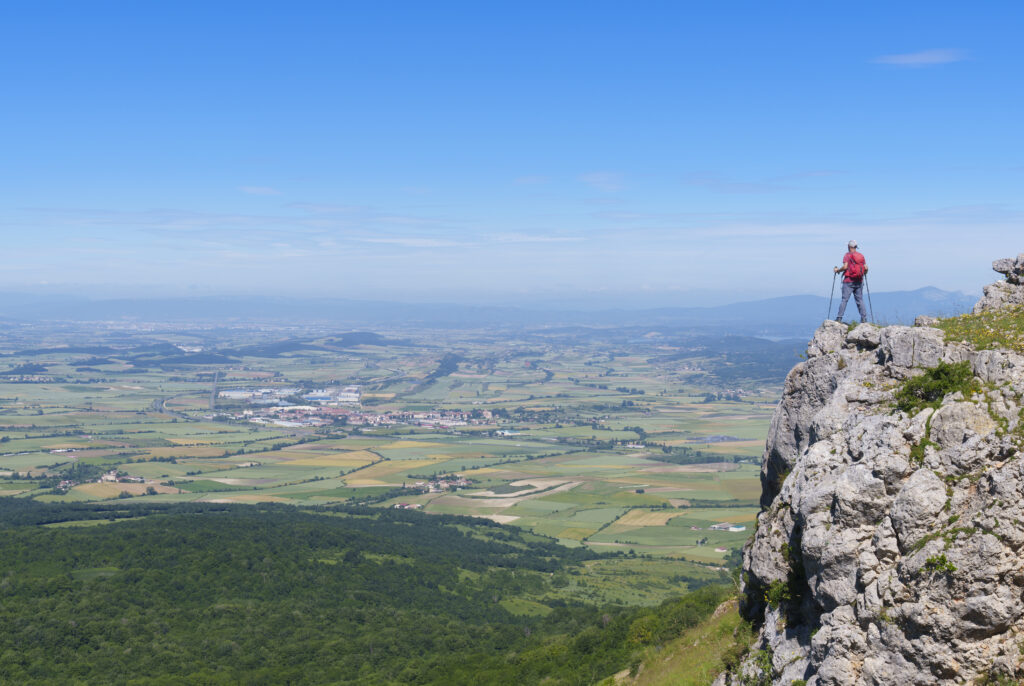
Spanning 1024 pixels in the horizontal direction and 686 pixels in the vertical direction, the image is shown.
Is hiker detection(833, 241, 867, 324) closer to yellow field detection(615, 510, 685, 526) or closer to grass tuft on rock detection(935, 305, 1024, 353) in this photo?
grass tuft on rock detection(935, 305, 1024, 353)

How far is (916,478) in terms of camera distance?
53.6 feet

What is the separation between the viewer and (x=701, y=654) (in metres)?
26.7

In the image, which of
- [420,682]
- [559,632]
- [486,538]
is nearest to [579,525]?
[486,538]

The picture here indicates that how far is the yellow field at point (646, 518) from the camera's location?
5448 inches

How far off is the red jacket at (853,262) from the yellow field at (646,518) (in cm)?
11600

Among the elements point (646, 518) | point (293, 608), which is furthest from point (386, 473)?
point (293, 608)

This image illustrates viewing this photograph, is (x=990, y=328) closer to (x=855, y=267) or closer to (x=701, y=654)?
(x=855, y=267)

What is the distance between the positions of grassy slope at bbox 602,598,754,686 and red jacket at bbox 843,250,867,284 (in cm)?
1233

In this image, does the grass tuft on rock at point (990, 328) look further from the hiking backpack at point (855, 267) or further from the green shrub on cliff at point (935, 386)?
the hiking backpack at point (855, 267)

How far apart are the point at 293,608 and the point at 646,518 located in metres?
71.2

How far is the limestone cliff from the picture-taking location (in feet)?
47.9

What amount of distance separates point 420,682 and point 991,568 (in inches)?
2313

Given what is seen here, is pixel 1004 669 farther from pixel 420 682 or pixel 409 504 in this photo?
pixel 409 504

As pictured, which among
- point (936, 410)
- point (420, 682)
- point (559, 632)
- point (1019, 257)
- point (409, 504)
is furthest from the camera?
point (409, 504)
